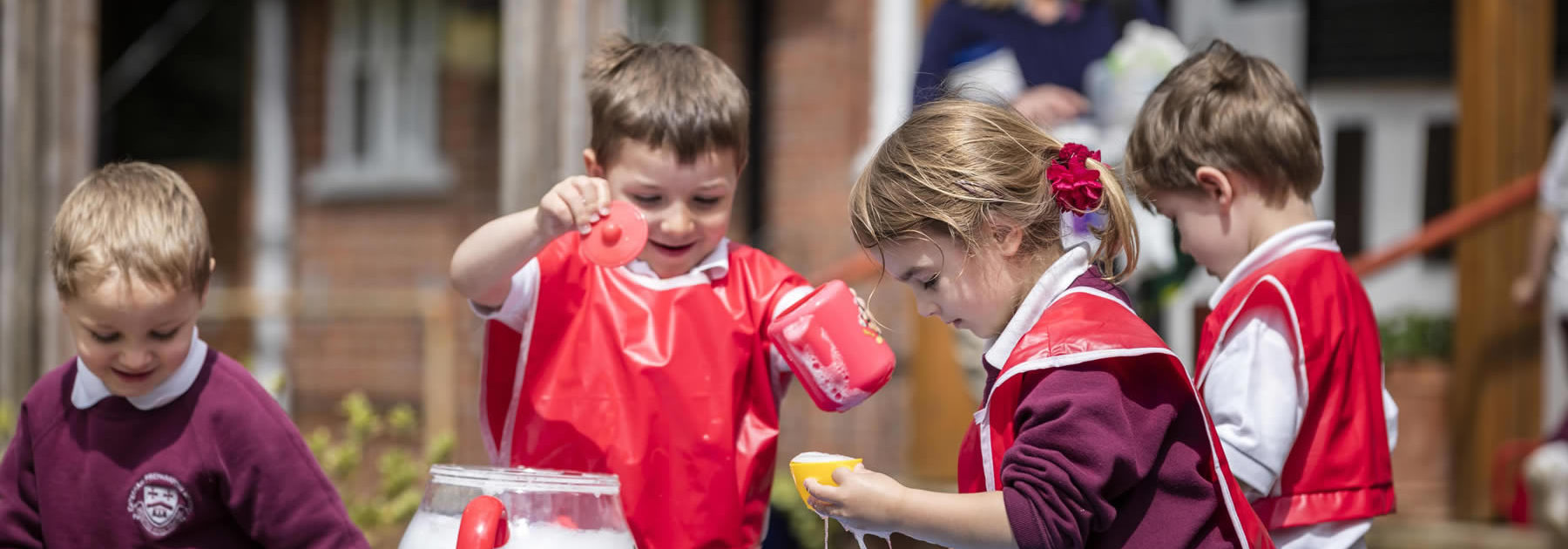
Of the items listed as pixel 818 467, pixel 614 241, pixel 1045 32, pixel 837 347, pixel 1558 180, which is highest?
pixel 1045 32

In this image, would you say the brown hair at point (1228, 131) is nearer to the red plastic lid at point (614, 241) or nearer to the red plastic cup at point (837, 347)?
the red plastic cup at point (837, 347)

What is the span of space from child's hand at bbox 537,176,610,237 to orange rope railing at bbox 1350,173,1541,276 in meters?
3.17

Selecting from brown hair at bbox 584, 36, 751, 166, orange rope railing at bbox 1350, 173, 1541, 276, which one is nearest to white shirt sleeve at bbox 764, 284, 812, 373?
brown hair at bbox 584, 36, 751, 166

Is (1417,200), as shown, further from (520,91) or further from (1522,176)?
(520,91)

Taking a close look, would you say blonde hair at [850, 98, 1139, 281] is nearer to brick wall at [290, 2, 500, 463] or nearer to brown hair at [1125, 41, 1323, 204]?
brown hair at [1125, 41, 1323, 204]

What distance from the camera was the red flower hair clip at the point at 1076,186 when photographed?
167cm

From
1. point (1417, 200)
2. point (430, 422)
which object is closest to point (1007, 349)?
point (430, 422)

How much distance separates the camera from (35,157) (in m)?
4.17

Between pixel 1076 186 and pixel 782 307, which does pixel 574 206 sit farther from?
pixel 1076 186

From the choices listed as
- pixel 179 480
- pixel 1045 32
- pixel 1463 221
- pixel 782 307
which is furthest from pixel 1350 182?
pixel 179 480

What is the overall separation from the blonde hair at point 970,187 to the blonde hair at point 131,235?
90cm

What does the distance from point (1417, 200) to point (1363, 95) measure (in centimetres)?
48

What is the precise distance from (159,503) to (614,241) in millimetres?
717

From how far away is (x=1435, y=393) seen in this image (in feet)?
16.7
